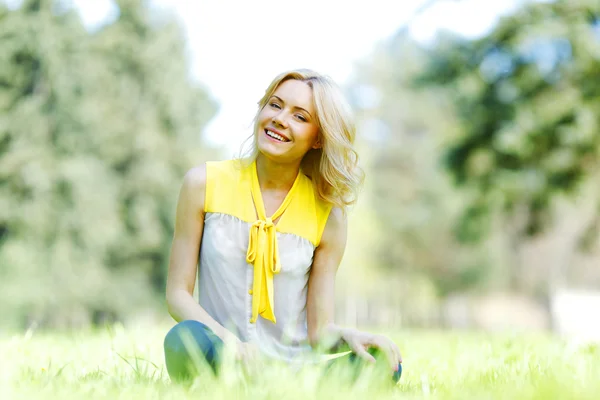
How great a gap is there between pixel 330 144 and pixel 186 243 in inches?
27.9

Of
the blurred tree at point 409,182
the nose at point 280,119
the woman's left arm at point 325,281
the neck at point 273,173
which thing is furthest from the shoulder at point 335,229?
the blurred tree at point 409,182

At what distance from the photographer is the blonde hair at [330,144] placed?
2.82 meters

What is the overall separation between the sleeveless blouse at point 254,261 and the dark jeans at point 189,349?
485 millimetres

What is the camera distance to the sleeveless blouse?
271cm

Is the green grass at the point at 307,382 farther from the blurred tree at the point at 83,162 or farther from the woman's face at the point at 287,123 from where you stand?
the blurred tree at the point at 83,162

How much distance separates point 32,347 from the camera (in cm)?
364

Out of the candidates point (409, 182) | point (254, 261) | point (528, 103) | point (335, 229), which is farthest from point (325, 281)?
point (409, 182)

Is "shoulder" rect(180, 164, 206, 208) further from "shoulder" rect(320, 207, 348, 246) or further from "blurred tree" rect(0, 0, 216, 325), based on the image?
"blurred tree" rect(0, 0, 216, 325)

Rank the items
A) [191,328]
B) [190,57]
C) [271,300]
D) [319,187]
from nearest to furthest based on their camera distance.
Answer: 1. [191,328]
2. [271,300]
3. [319,187]
4. [190,57]

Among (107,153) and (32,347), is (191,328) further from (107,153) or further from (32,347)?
(107,153)

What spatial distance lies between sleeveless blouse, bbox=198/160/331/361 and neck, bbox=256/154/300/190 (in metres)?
0.05

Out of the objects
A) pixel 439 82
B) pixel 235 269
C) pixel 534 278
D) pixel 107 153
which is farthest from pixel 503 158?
pixel 534 278

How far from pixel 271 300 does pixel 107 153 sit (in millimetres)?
15415

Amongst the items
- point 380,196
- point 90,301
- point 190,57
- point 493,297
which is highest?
point 190,57
